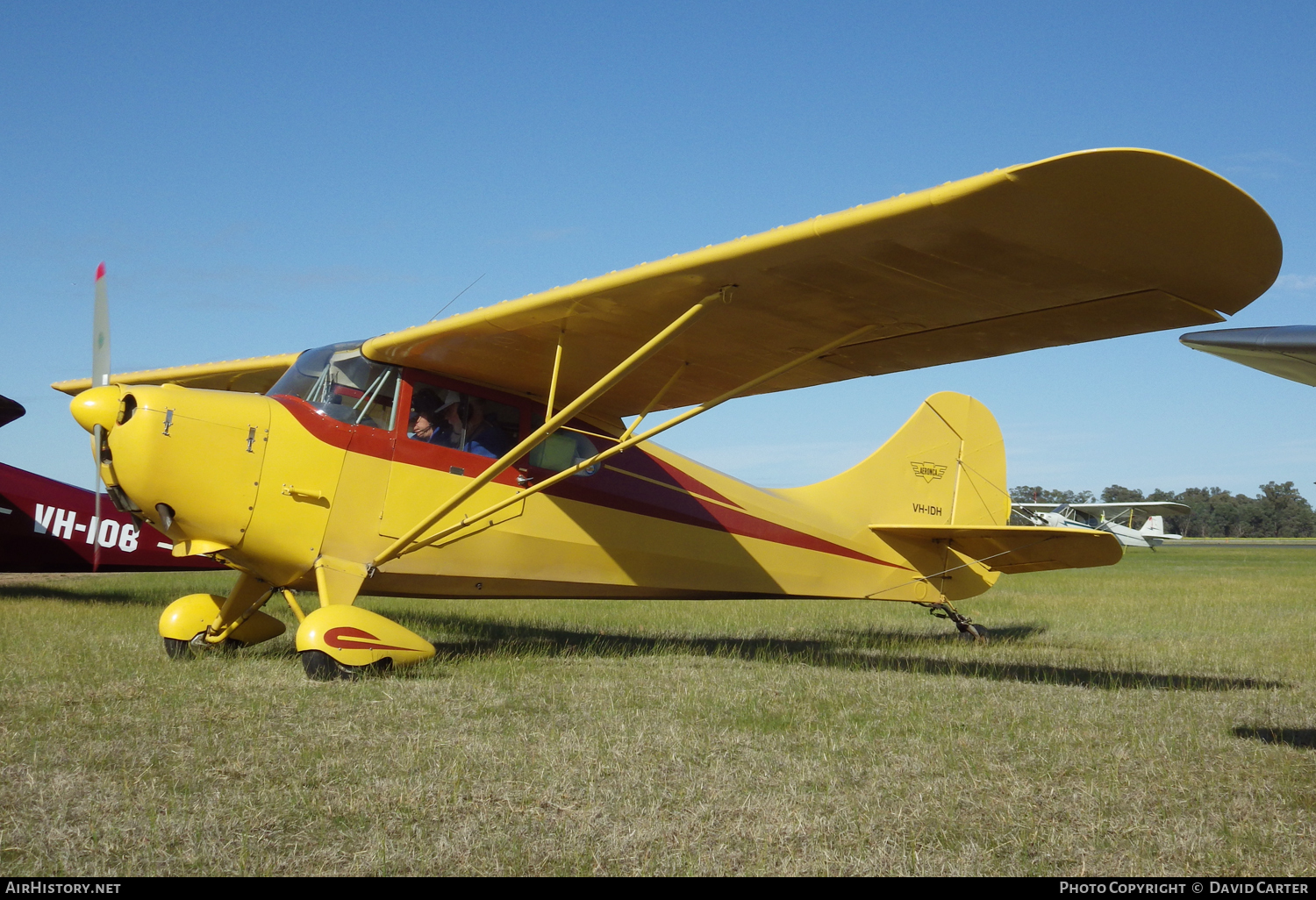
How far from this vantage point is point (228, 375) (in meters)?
9.25

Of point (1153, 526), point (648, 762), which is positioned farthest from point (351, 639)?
point (1153, 526)

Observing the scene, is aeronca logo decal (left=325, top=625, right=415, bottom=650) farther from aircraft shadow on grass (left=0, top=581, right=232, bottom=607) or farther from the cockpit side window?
aircraft shadow on grass (left=0, top=581, right=232, bottom=607)

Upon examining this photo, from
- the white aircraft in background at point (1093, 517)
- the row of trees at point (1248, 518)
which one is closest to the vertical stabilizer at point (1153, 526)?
the white aircraft in background at point (1093, 517)

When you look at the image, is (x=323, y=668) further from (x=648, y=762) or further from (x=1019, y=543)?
(x=1019, y=543)

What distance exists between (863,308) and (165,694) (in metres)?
4.72

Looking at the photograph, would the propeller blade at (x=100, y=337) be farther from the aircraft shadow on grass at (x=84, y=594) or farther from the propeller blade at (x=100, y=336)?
the aircraft shadow on grass at (x=84, y=594)

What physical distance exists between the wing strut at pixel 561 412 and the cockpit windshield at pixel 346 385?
0.87 metres

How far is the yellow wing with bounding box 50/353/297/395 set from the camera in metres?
8.91

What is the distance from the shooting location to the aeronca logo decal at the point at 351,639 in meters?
5.75

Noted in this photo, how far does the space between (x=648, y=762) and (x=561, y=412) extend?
3014 millimetres

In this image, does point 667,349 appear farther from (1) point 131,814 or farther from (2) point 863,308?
(1) point 131,814

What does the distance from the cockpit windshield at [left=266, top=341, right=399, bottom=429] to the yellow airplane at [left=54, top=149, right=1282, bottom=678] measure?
18 millimetres

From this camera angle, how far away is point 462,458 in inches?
280
